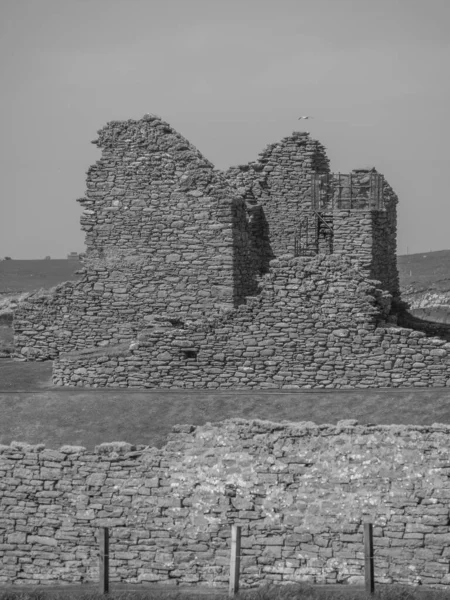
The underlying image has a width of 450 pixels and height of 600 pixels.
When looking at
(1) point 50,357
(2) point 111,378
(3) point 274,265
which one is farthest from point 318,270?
(1) point 50,357

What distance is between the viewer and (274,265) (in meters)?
33.1

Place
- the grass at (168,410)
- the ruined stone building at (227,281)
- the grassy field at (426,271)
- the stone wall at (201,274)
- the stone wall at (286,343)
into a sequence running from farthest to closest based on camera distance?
the grassy field at (426,271) < the stone wall at (201,274) < the ruined stone building at (227,281) < the stone wall at (286,343) < the grass at (168,410)

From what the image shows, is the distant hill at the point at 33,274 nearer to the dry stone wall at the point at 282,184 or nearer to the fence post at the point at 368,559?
the dry stone wall at the point at 282,184

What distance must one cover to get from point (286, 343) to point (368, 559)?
10.0 meters

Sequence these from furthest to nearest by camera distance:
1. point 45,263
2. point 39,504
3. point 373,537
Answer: point 45,263 < point 39,504 < point 373,537

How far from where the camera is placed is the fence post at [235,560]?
909 inches

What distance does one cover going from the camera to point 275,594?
22.9 meters

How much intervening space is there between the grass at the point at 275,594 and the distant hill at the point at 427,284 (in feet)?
73.3

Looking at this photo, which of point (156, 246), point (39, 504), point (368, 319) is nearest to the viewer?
point (39, 504)

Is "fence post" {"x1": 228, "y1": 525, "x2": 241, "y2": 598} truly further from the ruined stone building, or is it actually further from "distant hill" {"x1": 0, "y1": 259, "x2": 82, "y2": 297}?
"distant hill" {"x1": 0, "y1": 259, "x2": 82, "y2": 297}

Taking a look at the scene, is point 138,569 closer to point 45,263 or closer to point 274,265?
point 274,265

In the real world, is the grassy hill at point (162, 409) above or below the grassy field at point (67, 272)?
below

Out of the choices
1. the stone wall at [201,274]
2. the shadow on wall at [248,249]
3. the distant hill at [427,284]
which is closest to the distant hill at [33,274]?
the distant hill at [427,284]

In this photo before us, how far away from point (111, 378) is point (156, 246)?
535 centimetres
